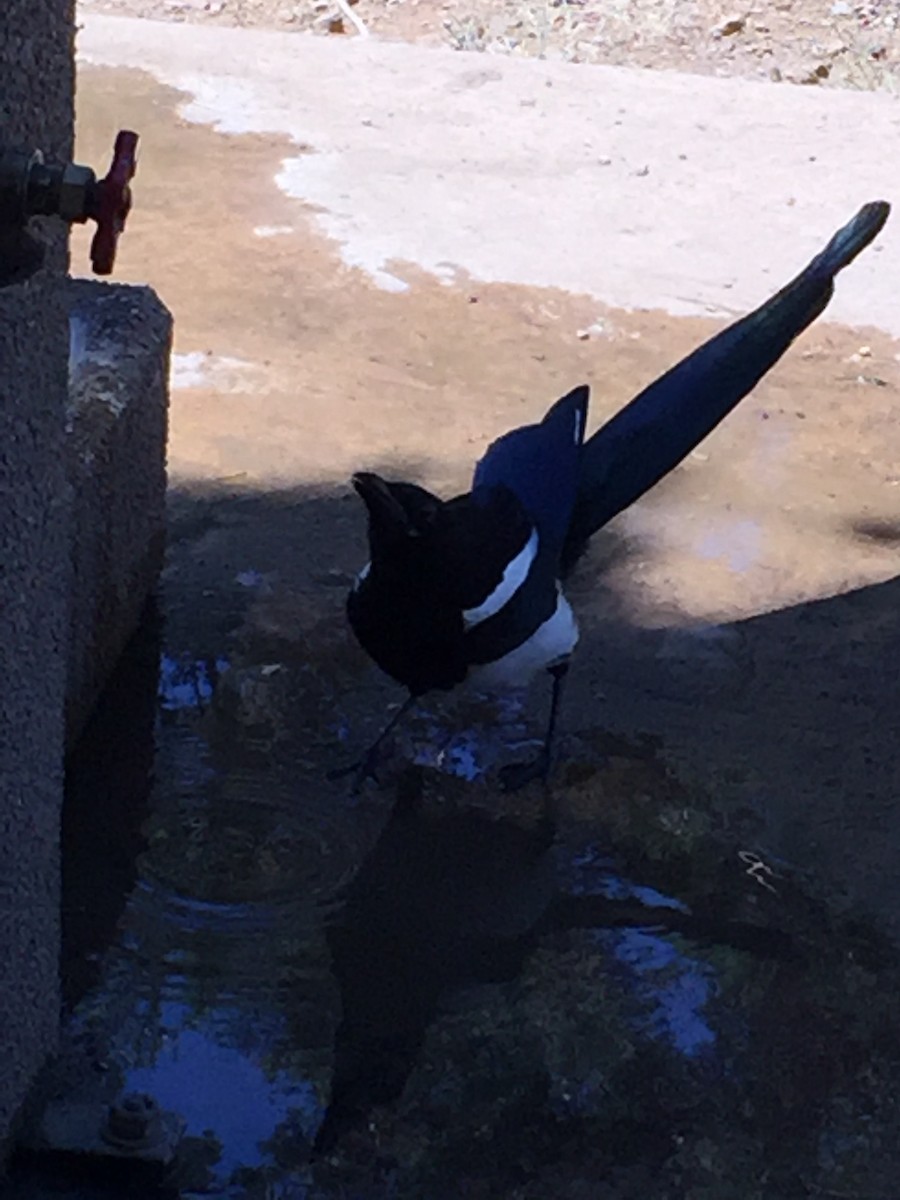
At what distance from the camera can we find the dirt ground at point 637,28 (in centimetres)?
729

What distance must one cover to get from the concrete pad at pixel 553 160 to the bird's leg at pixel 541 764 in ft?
6.55

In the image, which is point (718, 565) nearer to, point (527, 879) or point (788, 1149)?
point (527, 879)

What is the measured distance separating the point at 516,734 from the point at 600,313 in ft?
6.23

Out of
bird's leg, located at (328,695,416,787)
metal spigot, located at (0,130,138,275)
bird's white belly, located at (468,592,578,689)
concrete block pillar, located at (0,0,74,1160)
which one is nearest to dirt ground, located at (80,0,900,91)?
bird's white belly, located at (468,592,578,689)

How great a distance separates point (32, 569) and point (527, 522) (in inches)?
47.0

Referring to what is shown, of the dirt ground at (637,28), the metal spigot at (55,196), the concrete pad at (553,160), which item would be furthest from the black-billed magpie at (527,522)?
the dirt ground at (637,28)

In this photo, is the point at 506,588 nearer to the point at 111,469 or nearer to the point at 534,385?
the point at 111,469

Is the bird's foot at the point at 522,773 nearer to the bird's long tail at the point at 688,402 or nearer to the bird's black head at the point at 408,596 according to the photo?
the bird's black head at the point at 408,596

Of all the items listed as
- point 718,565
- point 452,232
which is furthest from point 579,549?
point 452,232

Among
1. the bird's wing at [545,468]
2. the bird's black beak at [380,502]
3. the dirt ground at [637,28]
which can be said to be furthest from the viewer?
the dirt ground at [637,28]

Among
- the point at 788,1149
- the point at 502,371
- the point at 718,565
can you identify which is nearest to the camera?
the point at 788,1149

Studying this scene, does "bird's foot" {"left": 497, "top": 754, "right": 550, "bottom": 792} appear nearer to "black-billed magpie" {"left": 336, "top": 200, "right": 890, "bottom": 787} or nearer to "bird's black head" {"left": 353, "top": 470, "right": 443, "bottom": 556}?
"black-billed magpie" {"left": 336, "top": 200, "right": 890, "bottom": 787}

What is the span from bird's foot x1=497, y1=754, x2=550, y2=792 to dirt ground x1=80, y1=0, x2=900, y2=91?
497 cm

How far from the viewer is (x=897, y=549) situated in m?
3.53
